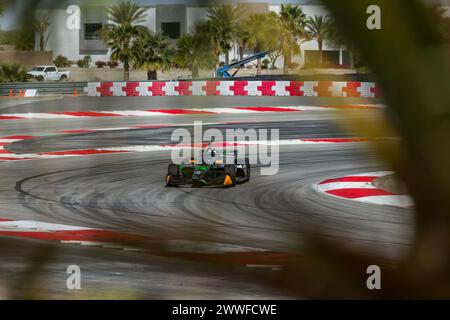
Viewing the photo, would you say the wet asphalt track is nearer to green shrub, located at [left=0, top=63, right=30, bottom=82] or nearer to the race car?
green shrub, located at [left=0, top=63, right=30, bottom=82]

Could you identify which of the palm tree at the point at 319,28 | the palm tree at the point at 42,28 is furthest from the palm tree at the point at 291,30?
the palm tree at the point at 42,28

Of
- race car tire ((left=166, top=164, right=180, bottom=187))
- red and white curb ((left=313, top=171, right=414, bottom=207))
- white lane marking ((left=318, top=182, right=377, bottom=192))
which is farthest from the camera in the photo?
race car tire ((left=166, top=164, right=180, bottom=187))

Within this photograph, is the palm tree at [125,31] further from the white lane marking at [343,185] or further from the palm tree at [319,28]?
the white lane marking at [343,185]

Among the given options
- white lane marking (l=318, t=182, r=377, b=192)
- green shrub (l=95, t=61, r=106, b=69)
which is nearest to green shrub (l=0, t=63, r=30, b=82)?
green shrub (l=95, t=61, r=106, b=69)

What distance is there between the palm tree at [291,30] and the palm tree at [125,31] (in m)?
0.15

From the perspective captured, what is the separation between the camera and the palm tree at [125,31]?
2.88 feet

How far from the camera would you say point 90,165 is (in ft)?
3.53

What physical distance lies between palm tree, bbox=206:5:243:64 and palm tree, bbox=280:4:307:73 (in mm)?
52

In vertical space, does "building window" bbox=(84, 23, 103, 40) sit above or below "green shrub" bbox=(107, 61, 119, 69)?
above

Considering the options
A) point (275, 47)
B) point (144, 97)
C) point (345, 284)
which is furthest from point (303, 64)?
point (144, 97)

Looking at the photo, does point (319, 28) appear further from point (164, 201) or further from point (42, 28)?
point (164, 201)

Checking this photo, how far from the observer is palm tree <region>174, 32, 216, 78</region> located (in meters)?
0.93

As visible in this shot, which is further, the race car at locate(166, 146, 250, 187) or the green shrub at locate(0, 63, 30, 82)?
the race car at locate(166, 146, 250, 187)
